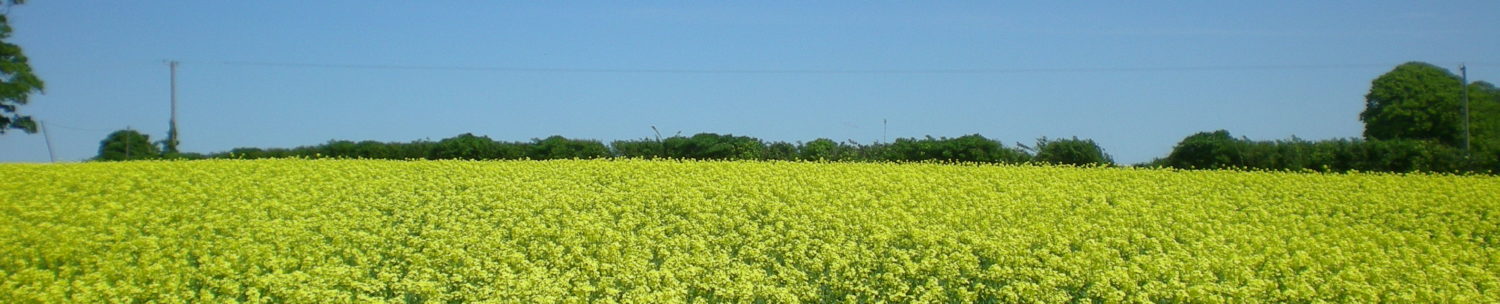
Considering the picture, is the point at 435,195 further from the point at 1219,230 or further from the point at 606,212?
the point at 1219,230

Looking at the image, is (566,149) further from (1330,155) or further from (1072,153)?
(1330,155)

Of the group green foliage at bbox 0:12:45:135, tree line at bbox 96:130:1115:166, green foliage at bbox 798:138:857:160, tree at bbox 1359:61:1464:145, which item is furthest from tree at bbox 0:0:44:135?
tree at bbox 1359:61:1464:145

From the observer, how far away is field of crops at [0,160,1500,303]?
12.1 meters

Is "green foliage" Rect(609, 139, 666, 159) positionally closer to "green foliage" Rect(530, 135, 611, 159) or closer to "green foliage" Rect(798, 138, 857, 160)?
"green foliage" Rect(530, 135, 611, 159)

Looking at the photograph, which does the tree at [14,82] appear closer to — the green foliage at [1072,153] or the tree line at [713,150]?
the tree line at [713,150]

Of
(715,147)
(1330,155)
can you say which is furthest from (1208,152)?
(715,147)

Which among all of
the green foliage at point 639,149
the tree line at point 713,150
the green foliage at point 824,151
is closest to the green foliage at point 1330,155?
the tree line at point 713,150

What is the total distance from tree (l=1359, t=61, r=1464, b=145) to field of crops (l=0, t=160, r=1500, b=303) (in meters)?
32.2

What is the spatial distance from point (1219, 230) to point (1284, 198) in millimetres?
4557

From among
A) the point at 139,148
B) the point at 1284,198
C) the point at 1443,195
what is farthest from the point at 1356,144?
the point at 139,148

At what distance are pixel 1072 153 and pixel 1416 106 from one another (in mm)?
31303

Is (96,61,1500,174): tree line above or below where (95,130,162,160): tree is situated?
below

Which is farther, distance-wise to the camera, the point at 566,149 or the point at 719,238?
the point at 566,149

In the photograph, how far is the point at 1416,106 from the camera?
49.5 m
